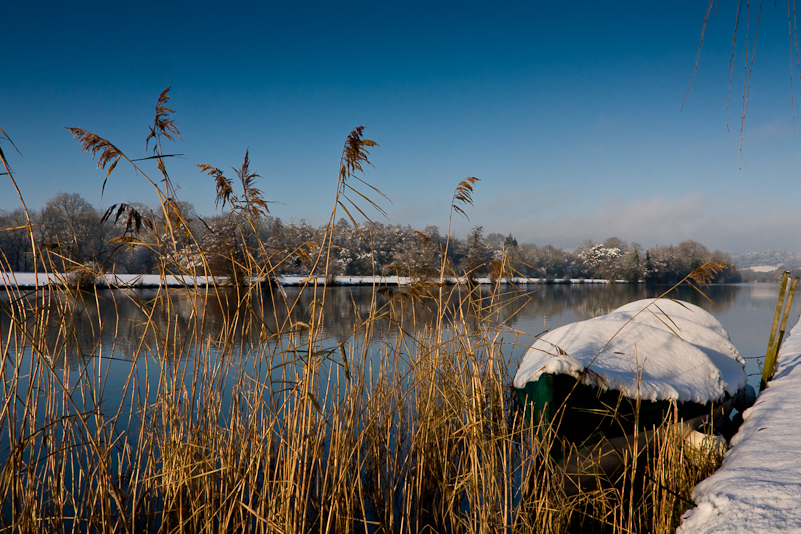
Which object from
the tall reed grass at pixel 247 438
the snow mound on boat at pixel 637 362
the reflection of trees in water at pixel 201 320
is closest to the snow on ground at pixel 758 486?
the tall reed grass at pixel 247 438

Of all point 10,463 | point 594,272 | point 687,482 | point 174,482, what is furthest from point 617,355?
point 594,272

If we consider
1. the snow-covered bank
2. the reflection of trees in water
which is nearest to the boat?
the reflection of trees in water

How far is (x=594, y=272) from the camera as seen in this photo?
5459 centimetres

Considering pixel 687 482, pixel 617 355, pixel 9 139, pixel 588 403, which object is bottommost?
pixel 687 482

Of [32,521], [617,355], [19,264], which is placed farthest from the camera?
[19,264]

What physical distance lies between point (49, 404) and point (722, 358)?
533 cm

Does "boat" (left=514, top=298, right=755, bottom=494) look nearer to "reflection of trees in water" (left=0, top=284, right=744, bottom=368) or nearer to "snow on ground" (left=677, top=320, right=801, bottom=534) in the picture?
"snow on ground" (left=677, top=320, right=801, bottom=534)

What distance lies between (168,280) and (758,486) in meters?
35.0

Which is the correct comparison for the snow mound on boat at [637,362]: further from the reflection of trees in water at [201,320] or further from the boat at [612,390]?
the reflection of trees in water at [201,320]

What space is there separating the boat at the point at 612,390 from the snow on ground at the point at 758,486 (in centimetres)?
33

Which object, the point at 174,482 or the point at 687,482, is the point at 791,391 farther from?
the point at 174,482

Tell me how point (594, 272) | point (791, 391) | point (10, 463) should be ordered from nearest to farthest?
point (10, 463) < point (791, 391) < point (594, 272)

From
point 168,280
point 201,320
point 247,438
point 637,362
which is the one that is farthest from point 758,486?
point 168,280

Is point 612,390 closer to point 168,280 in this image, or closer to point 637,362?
point 637,362
